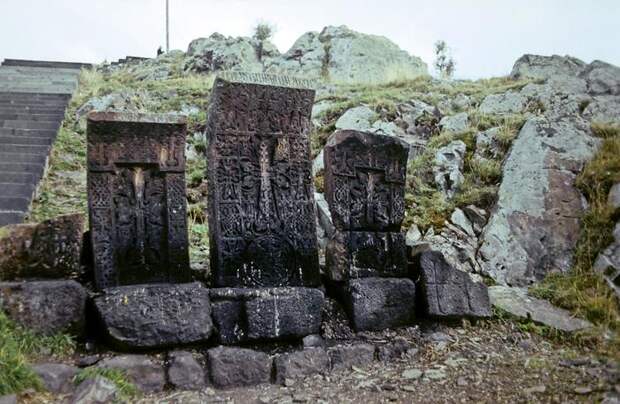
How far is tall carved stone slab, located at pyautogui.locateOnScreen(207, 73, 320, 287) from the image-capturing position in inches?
163

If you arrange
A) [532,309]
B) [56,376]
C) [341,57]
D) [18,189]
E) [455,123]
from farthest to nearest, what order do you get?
[341,57]
[455,123]
[18,189]
[532,309]
[56,376]

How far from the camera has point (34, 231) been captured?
3.66m

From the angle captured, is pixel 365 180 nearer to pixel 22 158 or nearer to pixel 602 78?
pixel 22 158

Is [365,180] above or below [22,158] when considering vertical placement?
below

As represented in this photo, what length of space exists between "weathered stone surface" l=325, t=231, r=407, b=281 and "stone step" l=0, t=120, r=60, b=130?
21.6 feet

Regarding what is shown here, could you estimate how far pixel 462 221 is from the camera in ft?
20.0

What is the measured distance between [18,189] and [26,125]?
2781 mm

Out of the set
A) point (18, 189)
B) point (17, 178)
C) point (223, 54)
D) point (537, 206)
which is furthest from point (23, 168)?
point (223, 54)

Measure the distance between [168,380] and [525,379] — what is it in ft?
7.29

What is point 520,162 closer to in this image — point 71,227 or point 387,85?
point 71,227

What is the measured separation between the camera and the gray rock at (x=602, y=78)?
943 cm

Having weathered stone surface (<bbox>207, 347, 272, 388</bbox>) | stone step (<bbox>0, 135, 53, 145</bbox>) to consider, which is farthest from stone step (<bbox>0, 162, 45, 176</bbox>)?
weathered stone surface (<bbox>207, 347, 272, 388</bbox>)

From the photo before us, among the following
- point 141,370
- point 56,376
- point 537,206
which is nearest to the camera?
point 56,376

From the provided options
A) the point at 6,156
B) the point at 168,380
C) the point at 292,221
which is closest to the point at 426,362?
A: the point at 292,221
